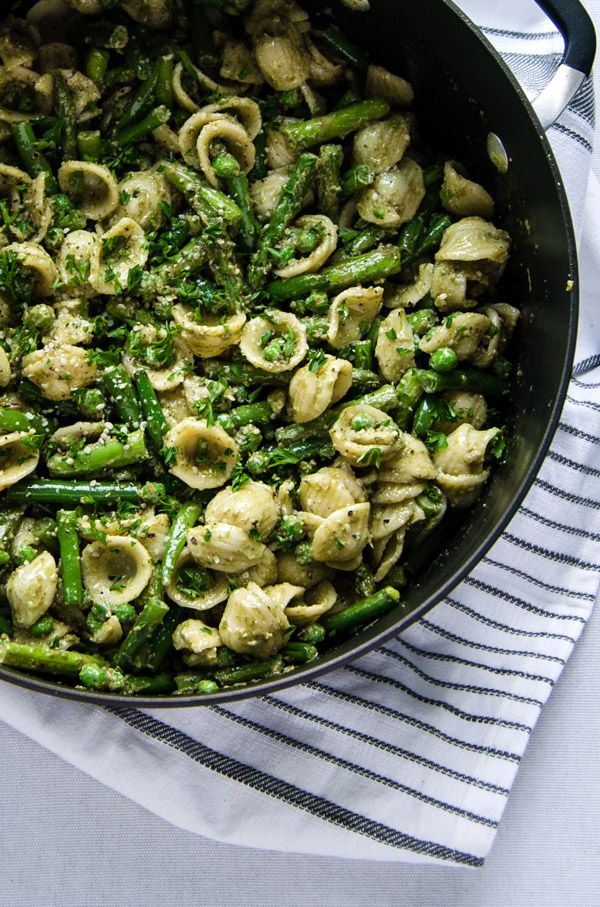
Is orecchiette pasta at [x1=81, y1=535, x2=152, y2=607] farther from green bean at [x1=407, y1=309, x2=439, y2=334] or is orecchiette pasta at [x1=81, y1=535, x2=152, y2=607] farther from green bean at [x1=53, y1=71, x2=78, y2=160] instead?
green bean at [x1=53, y1=71, x2=78, y2=160]

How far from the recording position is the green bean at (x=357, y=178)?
308 centimetres

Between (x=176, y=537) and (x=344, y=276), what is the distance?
1.00m

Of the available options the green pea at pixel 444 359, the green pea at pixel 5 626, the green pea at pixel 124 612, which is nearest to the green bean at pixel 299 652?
the green pea at pixel 124 612

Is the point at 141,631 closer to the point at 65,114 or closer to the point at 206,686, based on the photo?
the point at 206,686

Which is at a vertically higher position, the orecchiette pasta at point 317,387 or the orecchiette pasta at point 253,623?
the orecchiette pasta at point 317,387

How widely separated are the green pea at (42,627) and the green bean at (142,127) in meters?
1.58

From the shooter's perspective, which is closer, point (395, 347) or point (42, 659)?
point (42, 659)

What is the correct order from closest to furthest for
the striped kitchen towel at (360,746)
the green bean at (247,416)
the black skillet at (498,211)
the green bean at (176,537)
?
1. the black skillet at (498,211)
2. the green bean at (176,537)
3. the green bean at (247,416)
4. the striped kitchen towel at (360,746)

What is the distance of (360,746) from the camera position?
10.4 ft

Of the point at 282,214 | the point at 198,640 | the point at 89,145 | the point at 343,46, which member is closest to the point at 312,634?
the point at 198,640

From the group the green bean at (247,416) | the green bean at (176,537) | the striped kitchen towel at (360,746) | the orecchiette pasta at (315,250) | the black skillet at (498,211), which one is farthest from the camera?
the striped kitchen towel at (360,746)

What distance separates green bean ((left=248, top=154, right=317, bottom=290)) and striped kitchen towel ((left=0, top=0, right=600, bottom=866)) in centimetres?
130

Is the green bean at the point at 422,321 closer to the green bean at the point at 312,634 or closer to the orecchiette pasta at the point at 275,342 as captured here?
the orecchiette pasta at the point at 275,342

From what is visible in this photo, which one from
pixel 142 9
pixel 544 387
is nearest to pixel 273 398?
pixel 544 387
